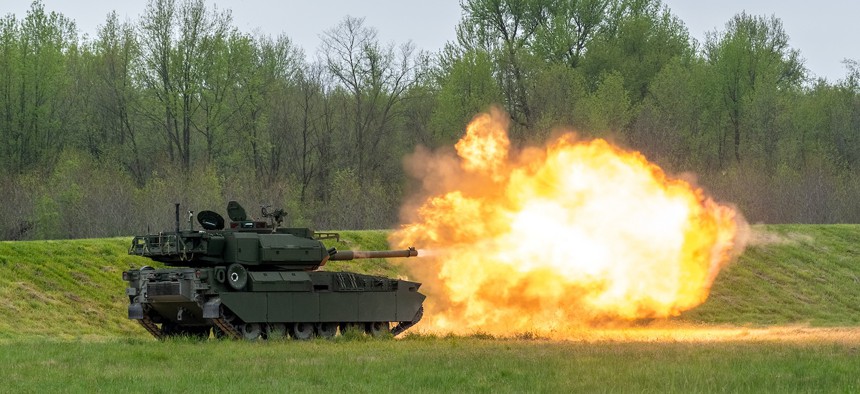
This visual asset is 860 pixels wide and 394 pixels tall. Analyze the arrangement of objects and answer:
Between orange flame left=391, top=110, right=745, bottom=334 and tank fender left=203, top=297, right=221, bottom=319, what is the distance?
24.9 feet

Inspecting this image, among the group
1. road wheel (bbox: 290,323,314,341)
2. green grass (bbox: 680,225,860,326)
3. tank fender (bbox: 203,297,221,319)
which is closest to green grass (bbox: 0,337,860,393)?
tank fender (bbox: 203,297,221,319)

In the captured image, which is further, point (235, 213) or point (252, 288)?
point (235, 213)

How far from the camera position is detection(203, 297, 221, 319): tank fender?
32500 mm

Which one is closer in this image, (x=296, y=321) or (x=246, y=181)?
(x=296, y=321)

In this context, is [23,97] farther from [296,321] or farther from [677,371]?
[677,371]

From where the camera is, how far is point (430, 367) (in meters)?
24.2

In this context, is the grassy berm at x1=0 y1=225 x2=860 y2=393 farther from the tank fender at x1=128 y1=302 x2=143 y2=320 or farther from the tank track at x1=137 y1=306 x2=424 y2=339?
the tank fender at x1=128 y1=302 x2=143 y2=320

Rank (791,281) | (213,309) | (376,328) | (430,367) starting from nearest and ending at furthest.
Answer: (430,367)
(213,309)
(376,328)
(791,281)

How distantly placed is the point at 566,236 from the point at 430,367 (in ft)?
45.3

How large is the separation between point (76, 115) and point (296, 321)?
50827mm

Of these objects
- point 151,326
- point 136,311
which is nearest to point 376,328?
point 151,326

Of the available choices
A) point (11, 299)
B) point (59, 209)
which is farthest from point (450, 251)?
point (59, 209)

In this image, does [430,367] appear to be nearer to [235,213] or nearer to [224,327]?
[224,327]

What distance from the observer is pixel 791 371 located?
75.3ft
